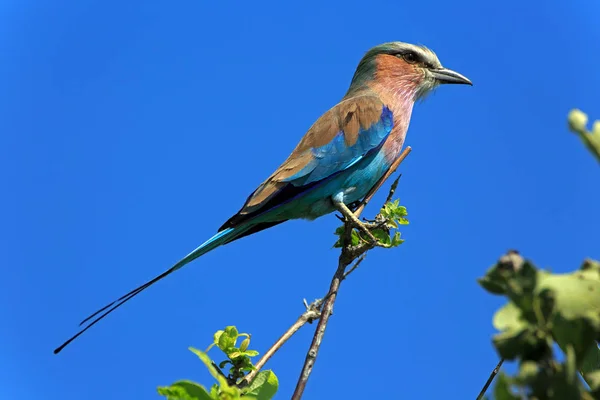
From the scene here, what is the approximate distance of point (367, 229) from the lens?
4.33m

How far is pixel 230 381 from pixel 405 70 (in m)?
5.03

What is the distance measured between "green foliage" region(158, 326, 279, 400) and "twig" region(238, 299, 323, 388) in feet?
0.09

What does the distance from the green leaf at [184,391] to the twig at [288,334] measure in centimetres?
49

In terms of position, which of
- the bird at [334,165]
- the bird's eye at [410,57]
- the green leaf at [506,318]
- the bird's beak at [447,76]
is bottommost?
the green leaf at [506,318]

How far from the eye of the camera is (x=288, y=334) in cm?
278

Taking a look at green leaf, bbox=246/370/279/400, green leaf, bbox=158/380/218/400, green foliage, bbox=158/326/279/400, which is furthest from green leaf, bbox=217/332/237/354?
green leaf, bbox=158/380/218/400

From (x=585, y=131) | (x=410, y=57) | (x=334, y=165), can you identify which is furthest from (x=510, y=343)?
(x=410, y=57)

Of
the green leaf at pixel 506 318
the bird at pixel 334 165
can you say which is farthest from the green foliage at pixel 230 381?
the bird at pixel 334 165

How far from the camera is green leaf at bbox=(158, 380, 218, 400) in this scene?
6.35 feet

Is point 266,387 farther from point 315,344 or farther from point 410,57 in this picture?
point 410,57

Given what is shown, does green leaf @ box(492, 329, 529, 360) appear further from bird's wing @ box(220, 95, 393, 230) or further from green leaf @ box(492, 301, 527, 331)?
A: bird's wing @ box(220, 95, 393, 230)

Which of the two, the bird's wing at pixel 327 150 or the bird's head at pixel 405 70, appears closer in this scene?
the bird's wing at pixel 327 150

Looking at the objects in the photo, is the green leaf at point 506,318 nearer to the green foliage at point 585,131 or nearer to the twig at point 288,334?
the green foliage at point 585,131

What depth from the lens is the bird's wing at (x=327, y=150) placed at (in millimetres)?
5570
